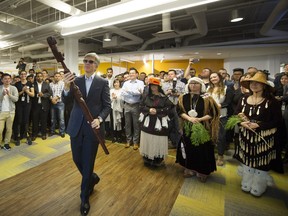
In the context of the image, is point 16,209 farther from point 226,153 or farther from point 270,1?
point 270,1

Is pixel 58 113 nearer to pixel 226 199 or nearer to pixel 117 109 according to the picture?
pixel 117 109

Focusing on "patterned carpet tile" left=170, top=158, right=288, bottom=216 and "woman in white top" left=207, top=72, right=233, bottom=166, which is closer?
"patterned carpet tile" left=170, top=158, right=288, bottom=216

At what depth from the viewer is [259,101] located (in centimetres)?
207

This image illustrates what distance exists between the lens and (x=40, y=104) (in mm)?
4105

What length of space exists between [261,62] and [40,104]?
339 inches

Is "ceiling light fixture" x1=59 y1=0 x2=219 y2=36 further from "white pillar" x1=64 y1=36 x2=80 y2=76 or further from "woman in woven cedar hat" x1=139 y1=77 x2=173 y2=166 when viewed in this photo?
"white pillar" x1=64 y1=36 x2=80 y2=76

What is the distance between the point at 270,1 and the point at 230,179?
4523 mm

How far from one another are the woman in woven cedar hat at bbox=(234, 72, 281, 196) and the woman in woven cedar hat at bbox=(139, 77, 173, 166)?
41.2 inches

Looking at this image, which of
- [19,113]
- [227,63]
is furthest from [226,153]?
[227,63]

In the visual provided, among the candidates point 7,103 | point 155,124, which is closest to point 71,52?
point 7,103

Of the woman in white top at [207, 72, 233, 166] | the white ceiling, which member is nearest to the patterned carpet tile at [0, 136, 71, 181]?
the white ceiling

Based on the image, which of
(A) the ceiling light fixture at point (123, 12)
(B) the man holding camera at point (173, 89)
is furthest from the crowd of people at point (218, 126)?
(A) the ceiling light fixture at point (123, 12)

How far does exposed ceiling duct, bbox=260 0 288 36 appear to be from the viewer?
3539mm

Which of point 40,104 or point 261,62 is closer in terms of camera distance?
point 40,104
